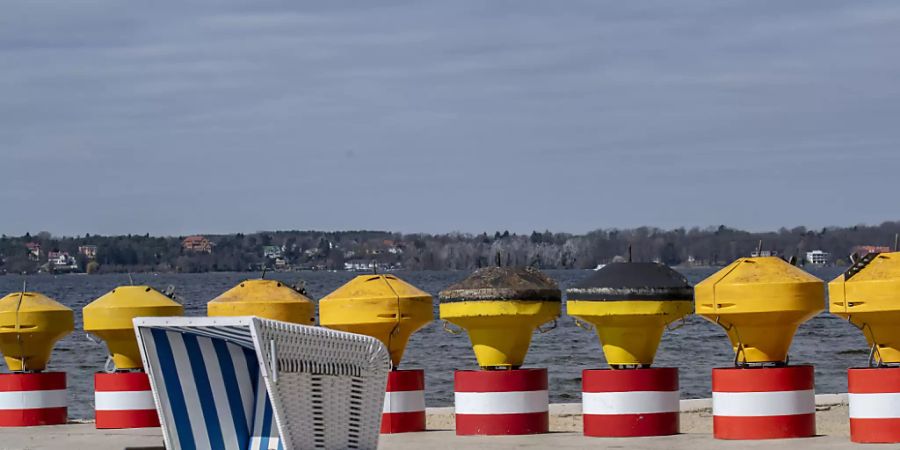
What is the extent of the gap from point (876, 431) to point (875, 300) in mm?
899

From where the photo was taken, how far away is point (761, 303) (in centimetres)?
1157

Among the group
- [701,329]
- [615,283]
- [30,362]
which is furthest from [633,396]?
[701,329]

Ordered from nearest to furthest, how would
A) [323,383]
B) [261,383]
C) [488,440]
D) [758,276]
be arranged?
[323,383] < [261,383] < [758,276] < [488,440]

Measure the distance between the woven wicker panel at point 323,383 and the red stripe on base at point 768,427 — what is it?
2.77m

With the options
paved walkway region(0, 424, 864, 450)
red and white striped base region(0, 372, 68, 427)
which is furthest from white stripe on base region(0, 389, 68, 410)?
paved walkway region(0, 424, 864, 450)

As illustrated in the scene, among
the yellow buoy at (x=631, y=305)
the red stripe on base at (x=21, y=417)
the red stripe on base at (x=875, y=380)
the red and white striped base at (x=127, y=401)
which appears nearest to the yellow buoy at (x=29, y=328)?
the red stripe on base at (x=21, y=417)

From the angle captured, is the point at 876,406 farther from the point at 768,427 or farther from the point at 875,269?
the point at 875,269

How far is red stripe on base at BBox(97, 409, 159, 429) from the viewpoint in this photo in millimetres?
14586

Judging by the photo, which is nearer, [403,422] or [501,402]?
[501,402]

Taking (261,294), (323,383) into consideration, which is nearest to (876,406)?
(323,383)

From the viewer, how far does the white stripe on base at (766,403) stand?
37.9 feet

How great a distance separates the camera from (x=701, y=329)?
170ft

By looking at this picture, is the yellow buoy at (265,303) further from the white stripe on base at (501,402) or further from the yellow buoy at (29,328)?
the yellow buoy at (29,328)

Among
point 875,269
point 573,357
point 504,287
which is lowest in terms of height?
point 573,357
